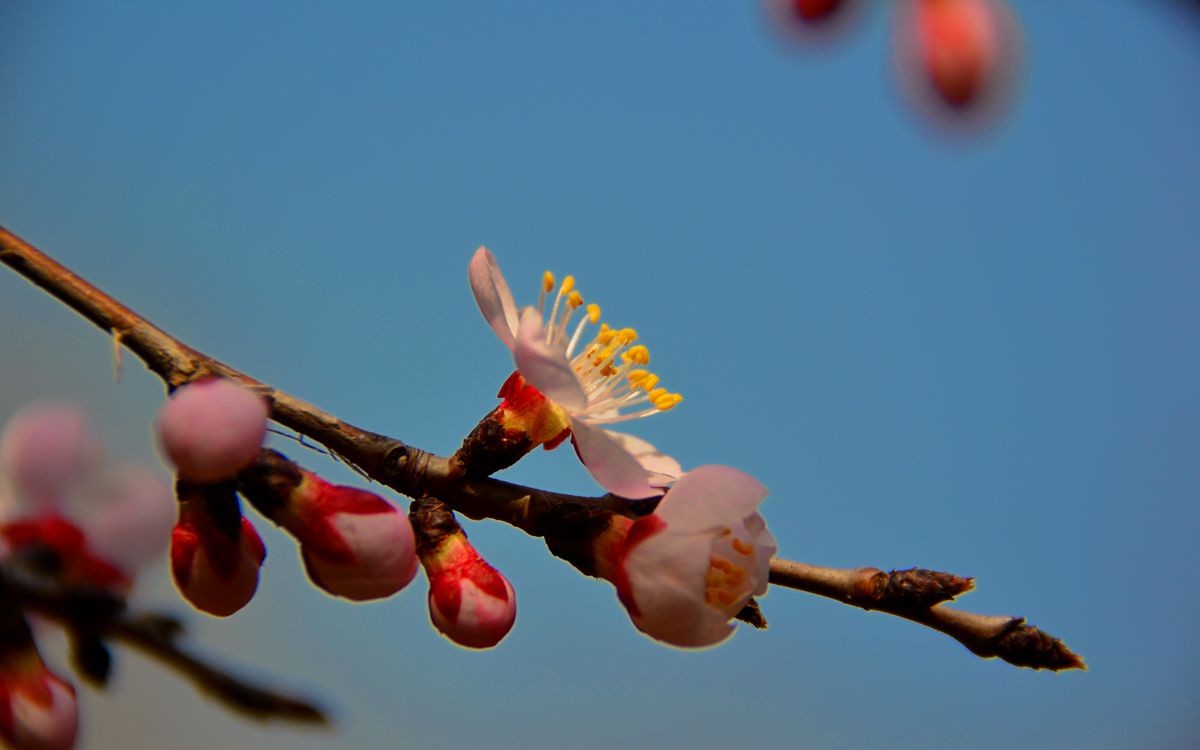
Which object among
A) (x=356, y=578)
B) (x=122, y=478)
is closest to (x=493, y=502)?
(x=356, y=578)

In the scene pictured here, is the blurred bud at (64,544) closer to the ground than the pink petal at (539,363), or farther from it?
closer to the ground

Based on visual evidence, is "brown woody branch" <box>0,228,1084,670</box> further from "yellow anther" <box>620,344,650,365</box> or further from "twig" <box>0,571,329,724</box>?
"twig" <box>0,571,329,724</box>

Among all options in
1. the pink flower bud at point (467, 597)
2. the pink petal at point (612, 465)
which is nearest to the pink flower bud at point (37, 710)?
the pink flower bud at point (467, 597)

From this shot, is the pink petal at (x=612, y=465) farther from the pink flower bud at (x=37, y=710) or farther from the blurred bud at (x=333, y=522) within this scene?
the pink flower bud at (x=37, y=710)

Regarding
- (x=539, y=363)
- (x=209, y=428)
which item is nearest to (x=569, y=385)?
(x=539, y=363)

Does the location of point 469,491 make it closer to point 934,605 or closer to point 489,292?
point 489,292

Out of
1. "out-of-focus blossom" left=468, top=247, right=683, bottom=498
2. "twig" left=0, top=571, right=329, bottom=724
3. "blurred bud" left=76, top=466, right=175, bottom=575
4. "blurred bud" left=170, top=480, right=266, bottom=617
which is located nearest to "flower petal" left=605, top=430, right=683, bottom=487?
"out-of-focus blossom" left=468, top=247, right=683, bottom=498
